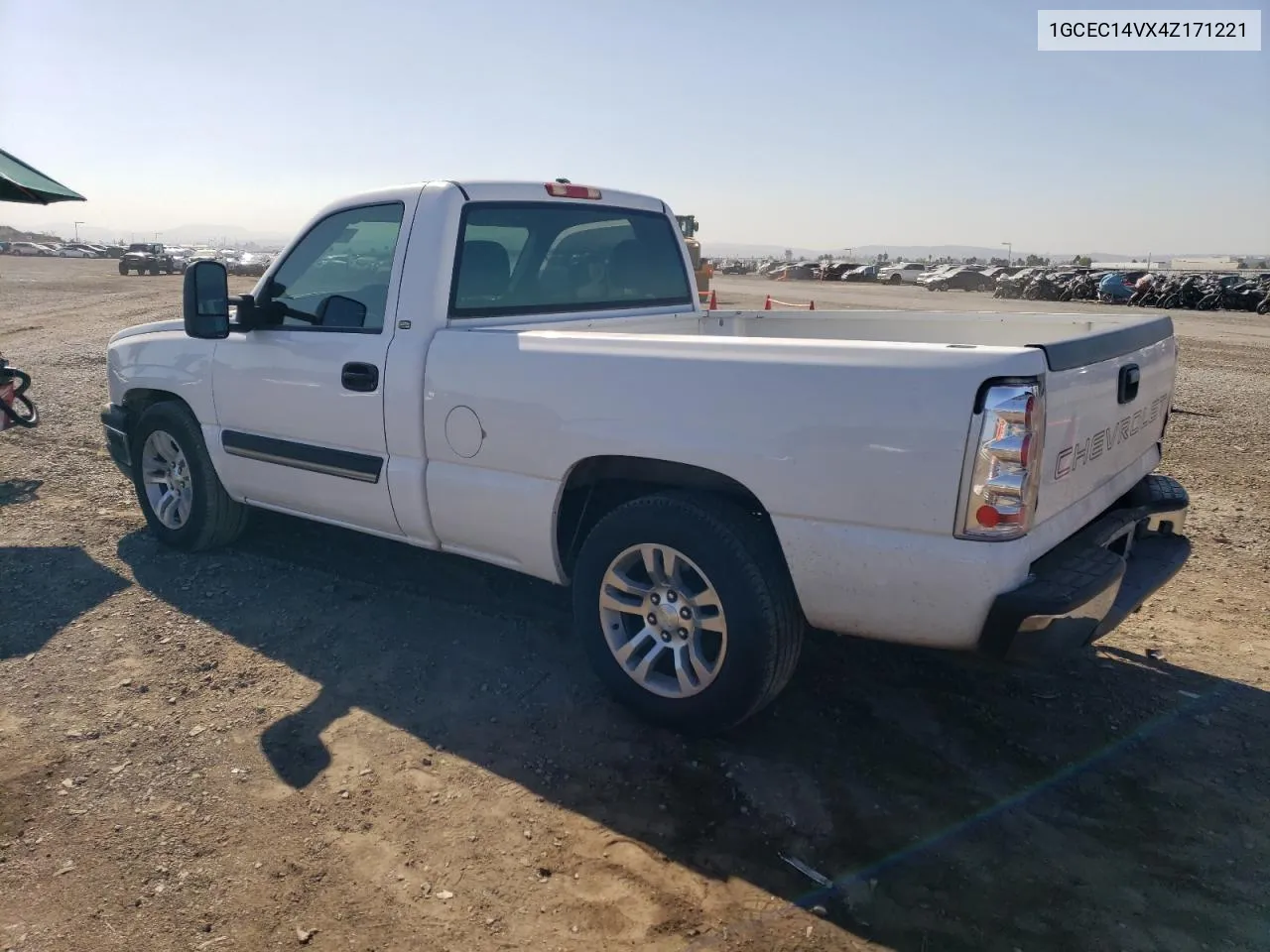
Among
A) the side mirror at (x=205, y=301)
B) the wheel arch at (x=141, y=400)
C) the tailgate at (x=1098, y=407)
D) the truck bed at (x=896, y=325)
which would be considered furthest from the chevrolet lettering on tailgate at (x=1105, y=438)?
the wheel arch at (x=141, y=400)

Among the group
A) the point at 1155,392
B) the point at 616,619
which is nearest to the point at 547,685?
the point at 616,619

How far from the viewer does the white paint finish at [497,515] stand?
3.53 m

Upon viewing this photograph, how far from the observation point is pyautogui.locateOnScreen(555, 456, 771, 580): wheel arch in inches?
125

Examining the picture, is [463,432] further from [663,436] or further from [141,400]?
[141,400]

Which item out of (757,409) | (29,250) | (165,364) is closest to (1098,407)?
(757,409)

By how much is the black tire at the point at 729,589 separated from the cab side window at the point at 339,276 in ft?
5.15

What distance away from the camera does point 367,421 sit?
156 inches

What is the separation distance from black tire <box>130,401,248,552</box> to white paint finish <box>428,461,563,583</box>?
1858 mm

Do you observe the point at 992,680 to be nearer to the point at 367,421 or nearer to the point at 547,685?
the point at 547,685

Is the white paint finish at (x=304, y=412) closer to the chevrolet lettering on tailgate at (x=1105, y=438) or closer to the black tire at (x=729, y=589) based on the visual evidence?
the black tire at (x=729, y=589)

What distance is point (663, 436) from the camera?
3.11 m

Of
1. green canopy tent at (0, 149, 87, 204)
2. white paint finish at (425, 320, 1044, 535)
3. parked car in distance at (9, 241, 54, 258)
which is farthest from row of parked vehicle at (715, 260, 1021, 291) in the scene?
parked car in distance at (9, 241, 54, 258)

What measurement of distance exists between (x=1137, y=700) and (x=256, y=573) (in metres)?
4.29

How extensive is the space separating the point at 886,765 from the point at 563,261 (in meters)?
2.66
